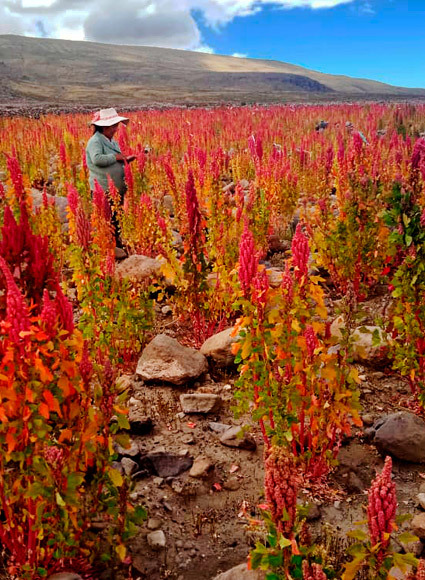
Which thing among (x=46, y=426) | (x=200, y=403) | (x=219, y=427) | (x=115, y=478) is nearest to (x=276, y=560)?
(x=115, y=478)

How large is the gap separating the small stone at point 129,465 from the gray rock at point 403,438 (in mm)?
1399

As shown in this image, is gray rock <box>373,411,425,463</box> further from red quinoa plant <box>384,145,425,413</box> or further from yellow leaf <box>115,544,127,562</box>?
yellow leaf <box>115,544,127,562</box>

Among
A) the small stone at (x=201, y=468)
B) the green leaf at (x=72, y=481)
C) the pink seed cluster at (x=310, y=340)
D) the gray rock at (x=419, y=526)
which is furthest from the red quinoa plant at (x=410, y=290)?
the green leaf at (x=72, y=481)

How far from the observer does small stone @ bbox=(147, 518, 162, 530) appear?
252 centimetres

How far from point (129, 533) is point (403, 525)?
136cm

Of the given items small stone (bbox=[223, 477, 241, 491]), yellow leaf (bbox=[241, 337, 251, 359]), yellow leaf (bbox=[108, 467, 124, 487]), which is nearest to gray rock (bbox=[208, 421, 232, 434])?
small stone (bbox=[223, 477, 241, 491])

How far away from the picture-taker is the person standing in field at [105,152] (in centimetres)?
628

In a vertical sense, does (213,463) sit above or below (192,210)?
below

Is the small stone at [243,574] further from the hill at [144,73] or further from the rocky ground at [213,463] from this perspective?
the hill at [144,73]

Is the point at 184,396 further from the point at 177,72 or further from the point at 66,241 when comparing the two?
the point at 177,72

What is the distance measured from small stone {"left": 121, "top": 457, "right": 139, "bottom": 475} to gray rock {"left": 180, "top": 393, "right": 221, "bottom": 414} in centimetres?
63

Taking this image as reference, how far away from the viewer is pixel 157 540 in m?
2.42

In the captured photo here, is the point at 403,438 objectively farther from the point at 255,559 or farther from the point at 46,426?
the point at 46,426

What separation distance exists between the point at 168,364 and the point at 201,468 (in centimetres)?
101
